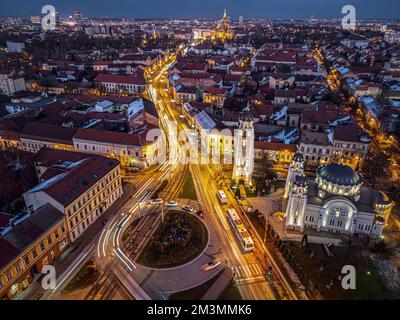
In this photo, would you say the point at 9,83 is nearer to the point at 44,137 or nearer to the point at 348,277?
the point at 44,137

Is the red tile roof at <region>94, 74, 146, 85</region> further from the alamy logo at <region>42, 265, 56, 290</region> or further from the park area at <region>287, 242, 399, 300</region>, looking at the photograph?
the park area at <region>287, 242, 399, 300</region>

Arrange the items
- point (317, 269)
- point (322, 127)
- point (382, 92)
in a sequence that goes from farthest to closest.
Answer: point (382, 92) → point (322, 127) → point (317, 269)

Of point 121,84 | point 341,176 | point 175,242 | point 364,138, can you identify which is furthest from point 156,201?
point 121,84

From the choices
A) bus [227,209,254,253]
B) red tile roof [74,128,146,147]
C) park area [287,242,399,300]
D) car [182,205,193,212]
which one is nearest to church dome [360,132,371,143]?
park area [287,242,399,300]

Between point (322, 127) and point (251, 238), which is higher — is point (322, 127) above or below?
above

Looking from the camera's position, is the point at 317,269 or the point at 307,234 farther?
the point at 307,234
